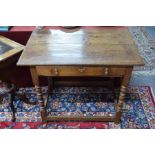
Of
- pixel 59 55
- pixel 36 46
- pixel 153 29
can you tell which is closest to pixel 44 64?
pixel 59 55

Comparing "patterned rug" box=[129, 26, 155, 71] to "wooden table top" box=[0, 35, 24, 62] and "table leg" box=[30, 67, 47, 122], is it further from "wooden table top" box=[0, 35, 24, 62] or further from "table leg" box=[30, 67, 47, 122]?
"wooden table top" box=[0, 35, 24, 62]

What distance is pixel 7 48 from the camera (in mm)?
1603

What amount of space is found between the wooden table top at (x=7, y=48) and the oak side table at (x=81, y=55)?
0.15 meters

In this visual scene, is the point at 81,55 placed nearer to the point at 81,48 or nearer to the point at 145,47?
the point at 81,48

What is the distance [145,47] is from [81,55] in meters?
1.95

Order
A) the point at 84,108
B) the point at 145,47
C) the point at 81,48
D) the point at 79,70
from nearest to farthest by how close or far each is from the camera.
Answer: the point at 79,70 → the point at 81,48 → the point at 84,108 → the point at 145,47

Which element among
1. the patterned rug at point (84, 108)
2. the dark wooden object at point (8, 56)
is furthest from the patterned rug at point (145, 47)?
the dark wooden object at point (8, 56)

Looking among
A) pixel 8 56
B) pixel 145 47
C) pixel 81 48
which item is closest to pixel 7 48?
pixel 8 56

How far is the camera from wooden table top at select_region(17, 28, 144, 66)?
1.31m

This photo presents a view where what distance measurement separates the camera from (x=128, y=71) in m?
1.36

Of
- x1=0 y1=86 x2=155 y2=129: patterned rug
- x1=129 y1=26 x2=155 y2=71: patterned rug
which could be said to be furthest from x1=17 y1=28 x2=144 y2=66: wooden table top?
x1=129 y1=26 x2=155 y2=71: patterned rug

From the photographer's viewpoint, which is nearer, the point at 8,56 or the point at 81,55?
the point at 81,55

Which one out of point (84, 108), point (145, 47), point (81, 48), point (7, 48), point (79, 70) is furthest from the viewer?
point (145, 47)

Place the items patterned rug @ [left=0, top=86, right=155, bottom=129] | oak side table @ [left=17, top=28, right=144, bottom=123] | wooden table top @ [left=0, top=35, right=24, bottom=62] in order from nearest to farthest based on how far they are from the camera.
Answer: oak side table @ [left=17, top=28, right=144, bottom=123]
wooden table top @ [left=0, top=35, right=24, bottom=62]
patterned rug @ [left=0, top=86, right=155, bottom=129]
